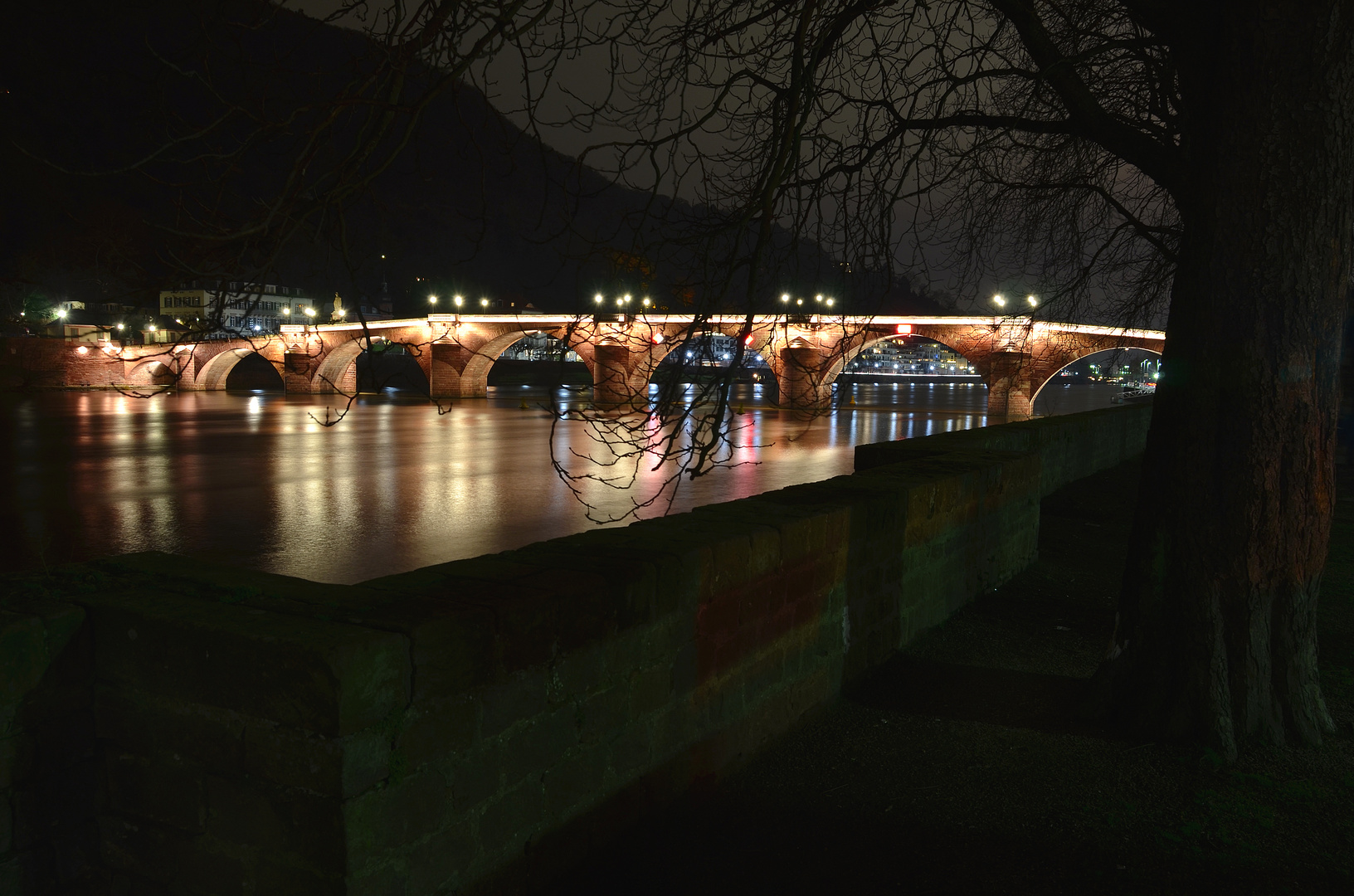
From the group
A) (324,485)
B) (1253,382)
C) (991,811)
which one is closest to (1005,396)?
(324,485)

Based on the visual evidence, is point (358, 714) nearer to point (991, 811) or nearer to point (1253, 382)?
point (991, 811)

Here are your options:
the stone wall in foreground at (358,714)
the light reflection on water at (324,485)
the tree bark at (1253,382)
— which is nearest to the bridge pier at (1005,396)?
the light reflection on water at (324,485)

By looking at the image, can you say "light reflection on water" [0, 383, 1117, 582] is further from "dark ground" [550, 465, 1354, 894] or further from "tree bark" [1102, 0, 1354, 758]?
"tree bark" [1102, 0, 1354, 758]

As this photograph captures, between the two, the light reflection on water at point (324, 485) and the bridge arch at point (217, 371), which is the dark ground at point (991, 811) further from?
the bridge arch at point (217, 371)

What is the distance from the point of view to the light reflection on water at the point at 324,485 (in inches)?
409

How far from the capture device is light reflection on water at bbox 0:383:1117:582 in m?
10.4

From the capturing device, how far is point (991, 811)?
3092 millimetres

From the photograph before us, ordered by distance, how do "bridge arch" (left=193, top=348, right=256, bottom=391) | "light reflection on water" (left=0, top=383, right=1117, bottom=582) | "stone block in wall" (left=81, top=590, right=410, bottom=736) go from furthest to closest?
"bridge arch" (left=193, top=348, right=256, bottom=391) < "light reflection on water" (left=0, top=383, right=1117, bottom=582) < "stone block in wall" (left=81, top=590, right=410, bottom=736)

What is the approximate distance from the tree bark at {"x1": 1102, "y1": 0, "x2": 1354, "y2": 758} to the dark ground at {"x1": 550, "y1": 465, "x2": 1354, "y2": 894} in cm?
27

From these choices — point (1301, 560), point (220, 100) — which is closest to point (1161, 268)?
point (1301, 560)

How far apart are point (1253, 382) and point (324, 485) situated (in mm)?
14976

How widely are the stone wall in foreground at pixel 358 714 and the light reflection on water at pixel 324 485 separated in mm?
406

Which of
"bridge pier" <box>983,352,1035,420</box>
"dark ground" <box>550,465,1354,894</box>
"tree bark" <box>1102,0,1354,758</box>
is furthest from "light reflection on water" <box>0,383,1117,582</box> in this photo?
"bridge pier" <box>983,352,1035,420</box>

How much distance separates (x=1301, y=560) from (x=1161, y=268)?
16.8 feet
